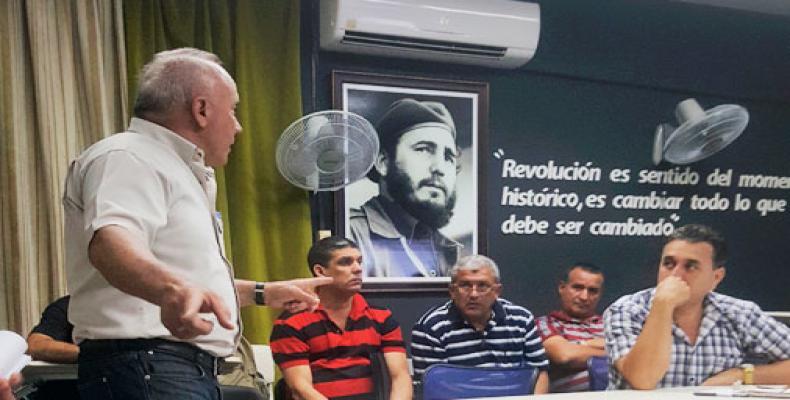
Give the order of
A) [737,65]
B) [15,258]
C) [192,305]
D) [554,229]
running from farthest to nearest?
[737,65] < [554,229] < [15,258] < [192,305]

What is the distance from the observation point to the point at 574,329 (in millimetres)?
3887

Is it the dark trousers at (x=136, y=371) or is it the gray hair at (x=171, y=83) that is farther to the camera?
the gray hair at (x=171, y=83)

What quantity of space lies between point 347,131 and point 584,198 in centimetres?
160

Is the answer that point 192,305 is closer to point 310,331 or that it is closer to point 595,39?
point 310,331

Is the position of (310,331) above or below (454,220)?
below

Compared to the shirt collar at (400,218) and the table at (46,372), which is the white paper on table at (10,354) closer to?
the table at (46,372)

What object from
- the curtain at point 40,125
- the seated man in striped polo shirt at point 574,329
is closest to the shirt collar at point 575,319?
the seated man in striped polo shirt at point 574,329

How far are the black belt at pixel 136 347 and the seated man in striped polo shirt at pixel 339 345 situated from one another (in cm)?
151

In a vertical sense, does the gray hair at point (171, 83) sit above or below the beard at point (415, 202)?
above

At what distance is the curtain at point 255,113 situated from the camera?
3471 mm

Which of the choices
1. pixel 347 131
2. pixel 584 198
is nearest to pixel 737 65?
pixel 584 198

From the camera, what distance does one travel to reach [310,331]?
10.2 feet

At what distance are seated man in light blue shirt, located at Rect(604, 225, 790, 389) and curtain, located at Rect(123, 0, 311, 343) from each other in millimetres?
1479

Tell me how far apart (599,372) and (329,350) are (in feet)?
3.70
